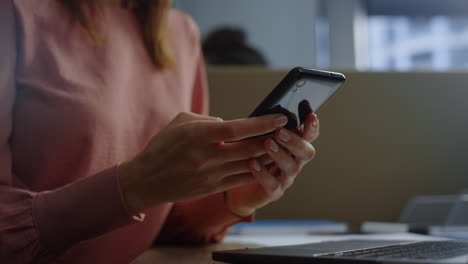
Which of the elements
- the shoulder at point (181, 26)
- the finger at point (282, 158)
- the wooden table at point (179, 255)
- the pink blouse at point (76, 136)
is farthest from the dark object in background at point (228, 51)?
the finger at point (282, 158)

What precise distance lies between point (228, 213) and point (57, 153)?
0.23m

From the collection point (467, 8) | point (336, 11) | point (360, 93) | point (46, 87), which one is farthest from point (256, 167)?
point (467, 8)

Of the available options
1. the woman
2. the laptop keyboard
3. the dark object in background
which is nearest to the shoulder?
the woman

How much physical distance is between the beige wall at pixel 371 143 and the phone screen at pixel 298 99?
1.71 ft

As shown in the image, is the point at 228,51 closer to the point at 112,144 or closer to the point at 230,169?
the point at 112,144

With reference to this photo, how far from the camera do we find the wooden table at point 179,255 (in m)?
0.54

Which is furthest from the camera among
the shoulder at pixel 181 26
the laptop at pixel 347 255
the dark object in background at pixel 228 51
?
the dark object in background at pixel 228 51

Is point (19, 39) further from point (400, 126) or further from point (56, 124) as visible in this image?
point (400, 126)

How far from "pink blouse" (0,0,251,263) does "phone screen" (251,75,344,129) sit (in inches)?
6.4

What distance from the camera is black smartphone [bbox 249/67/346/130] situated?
426 millimetres

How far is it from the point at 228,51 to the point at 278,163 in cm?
135

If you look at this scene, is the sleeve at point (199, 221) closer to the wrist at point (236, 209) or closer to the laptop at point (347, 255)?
the wrist at point (236, 209)

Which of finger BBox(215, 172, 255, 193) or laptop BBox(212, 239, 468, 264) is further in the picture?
finger BBox(215, 172, 255, 193)

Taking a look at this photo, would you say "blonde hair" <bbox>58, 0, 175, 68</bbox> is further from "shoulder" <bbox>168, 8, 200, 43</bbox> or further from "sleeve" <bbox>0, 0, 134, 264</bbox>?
"sleeve" <bbox>0, 0, 134, 264</bbox>
